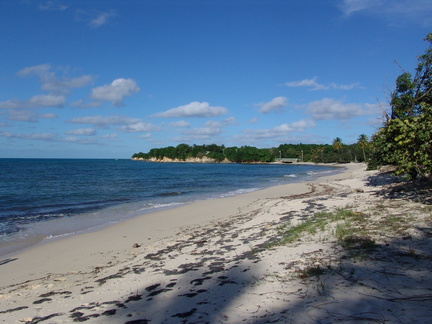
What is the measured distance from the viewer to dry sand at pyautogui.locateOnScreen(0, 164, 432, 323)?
12.8 ft

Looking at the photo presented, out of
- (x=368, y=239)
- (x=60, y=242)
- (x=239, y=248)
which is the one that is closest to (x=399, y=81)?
(x=368, y=239)

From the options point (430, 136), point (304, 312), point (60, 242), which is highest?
point (430, 136)

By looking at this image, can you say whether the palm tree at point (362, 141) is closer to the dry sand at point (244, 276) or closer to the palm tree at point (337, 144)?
the palm tree at point (337, 144)

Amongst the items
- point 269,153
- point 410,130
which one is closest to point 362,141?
point 269,153

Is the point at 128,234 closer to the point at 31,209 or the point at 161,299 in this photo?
the point at 161,299

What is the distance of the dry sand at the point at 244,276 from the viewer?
3.91 m

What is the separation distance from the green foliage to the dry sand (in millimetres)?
1367

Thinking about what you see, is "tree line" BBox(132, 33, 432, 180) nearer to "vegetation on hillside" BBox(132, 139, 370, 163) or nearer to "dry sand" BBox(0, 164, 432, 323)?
"dry sand" BBox(0, 164, 432, 323)

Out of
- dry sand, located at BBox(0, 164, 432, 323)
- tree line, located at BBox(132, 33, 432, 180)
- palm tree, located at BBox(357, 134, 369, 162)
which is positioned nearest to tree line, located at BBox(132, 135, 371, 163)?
palm tree, located at BBox(357, 134, 369, 162)

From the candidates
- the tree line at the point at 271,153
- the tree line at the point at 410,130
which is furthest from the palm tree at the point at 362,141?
the tree line at the point at 410,130

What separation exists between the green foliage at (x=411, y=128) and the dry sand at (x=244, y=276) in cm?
137

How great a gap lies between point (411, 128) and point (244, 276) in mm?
7241

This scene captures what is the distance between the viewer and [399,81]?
14953 mm

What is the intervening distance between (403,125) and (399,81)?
270 inches
